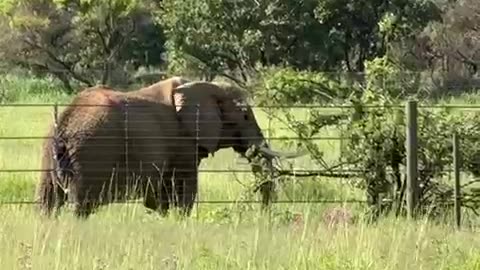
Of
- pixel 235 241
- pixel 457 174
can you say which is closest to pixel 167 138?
pixel 457 174

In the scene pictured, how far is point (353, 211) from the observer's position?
11.6 metres

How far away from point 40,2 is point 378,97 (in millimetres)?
32356

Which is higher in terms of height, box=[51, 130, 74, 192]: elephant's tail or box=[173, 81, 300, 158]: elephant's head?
box=[173, 81, 300, 158]: elephant's head

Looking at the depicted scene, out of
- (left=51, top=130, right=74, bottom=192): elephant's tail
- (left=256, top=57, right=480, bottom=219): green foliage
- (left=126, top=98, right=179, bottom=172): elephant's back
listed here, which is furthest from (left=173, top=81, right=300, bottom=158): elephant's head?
(left=51, top=130, right=74, bottom=192): elephant's tail

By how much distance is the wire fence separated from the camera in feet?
37.1

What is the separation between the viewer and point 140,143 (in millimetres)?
12969

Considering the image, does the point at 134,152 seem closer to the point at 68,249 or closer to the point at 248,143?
the point at 248,143

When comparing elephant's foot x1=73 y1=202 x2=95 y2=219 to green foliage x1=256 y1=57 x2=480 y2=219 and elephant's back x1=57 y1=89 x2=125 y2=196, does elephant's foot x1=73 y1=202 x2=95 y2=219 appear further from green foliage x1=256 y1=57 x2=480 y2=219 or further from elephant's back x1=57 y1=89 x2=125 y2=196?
green foliage x1=256 y1=57 x2=480 y2=219

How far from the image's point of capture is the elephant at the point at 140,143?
475 inches

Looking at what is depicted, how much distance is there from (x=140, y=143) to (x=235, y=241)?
4.58 meters

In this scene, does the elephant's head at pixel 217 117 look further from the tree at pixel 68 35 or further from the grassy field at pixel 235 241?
the tree at pixel 68 35

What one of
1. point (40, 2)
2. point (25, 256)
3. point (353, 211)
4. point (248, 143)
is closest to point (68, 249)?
point (25, 256)

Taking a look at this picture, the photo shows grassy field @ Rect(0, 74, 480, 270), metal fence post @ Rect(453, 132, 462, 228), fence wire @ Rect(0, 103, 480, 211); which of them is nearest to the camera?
grassy field @ Rect(0, 74, 480, 270)

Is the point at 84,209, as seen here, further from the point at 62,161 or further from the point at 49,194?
the point at 62,161
